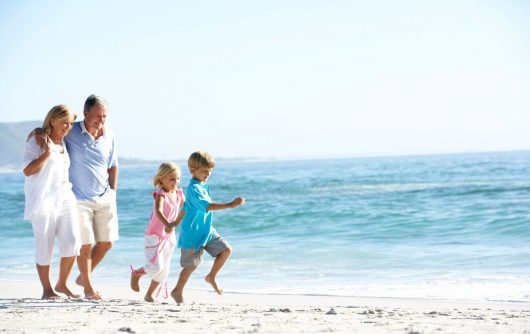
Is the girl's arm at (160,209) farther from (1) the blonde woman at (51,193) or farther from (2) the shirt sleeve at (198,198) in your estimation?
(1) the blonde woman at (51,193)

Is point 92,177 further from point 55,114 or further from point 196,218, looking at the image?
point 196,218

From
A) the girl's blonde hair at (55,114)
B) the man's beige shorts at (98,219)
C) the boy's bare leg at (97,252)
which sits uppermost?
the girl's blonde hair at (55,114)

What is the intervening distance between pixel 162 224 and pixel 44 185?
934 millimetres

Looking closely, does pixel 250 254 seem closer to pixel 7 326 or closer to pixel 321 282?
pixel 321 282

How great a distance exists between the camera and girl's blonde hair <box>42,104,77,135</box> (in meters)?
5.27

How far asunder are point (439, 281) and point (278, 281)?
1732 millimetres


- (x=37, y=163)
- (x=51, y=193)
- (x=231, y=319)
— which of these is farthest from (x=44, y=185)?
(x=231, y=319)

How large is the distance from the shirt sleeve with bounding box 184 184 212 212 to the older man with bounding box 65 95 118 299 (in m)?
0.70

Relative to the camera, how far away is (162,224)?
219 inches

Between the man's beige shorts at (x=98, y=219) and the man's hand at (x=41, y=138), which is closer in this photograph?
the man's hand at (x=41, y=138)

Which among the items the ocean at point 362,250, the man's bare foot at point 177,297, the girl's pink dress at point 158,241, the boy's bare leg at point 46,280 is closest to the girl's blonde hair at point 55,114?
the girl's pink dress at point 158,241

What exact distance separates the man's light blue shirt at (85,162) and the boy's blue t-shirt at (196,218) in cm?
77

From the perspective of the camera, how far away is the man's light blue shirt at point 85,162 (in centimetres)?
554

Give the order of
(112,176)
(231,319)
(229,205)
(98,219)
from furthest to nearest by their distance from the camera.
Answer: (112,176) → (98,219) → (229,205) → (231,319)
